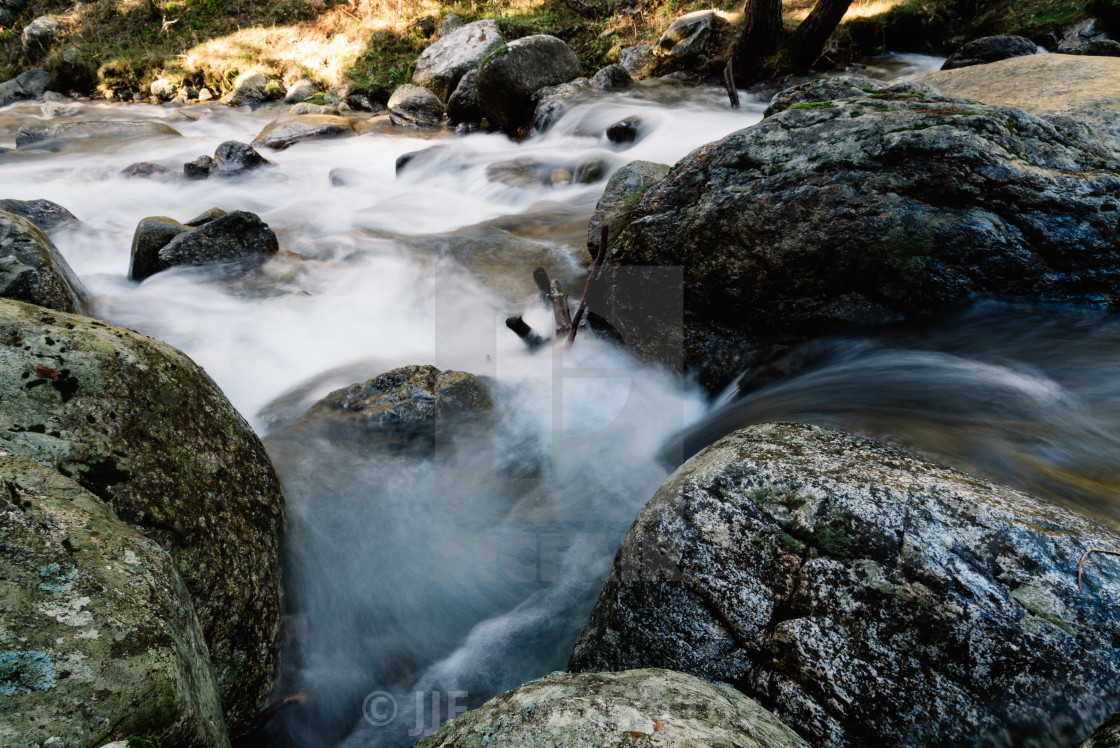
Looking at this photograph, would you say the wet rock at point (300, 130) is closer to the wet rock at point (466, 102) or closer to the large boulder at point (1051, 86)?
the wet rock at point (466, 102)

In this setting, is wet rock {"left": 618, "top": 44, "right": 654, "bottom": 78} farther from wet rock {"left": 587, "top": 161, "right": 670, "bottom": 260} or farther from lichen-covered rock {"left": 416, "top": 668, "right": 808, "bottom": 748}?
lichen-covered rock {"left": 416, "top": 668, "right": 808, "bottom": 748}

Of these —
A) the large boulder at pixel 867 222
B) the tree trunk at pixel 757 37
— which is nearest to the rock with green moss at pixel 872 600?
the large boulder at pixel 867 222

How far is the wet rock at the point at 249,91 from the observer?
724 inches

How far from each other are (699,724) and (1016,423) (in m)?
2.28

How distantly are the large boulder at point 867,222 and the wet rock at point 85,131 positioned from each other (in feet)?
47.7

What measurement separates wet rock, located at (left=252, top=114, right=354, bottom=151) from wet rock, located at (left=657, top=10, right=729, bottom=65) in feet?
26.9

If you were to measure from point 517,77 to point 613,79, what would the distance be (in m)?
2.28

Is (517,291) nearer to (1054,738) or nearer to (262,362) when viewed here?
(262,362)

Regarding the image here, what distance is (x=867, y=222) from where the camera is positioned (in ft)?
12.1

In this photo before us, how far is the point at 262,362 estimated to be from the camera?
5645mm

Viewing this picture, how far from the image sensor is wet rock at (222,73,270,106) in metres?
18.4

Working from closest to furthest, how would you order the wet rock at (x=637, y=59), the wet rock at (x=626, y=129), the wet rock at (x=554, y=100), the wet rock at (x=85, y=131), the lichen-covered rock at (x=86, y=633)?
the lichen-covered rock at (x=86, y=633) < the wet rock at (x=626, y=129) < the wet rock at (x=85, y=131) < the wet rock at (x=554, y=100) < the wet rock at (x=637, y=59)

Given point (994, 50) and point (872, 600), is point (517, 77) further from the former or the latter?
point (872, 600)

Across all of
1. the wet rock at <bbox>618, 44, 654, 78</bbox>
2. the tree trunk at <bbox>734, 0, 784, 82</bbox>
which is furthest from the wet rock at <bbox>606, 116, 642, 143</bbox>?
the wet rock at <bbox>618, 44, 654, 78</bbox>
